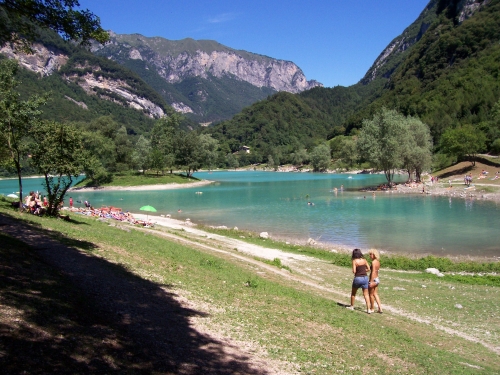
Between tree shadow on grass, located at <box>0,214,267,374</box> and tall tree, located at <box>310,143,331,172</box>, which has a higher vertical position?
tall tree, located at <box>310,143,331,172</box>

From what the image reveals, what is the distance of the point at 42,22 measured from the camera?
11750 mm

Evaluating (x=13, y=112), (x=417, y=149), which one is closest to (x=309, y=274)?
(x=13, y=112)

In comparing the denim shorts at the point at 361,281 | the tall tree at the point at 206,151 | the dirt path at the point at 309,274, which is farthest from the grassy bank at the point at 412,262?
the tall tree at the point at 206,151

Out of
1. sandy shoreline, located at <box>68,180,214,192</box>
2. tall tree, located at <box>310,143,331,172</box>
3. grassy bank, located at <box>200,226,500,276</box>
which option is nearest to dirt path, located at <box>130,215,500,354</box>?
grassy bank, located at <box>200,226,500,276</box>

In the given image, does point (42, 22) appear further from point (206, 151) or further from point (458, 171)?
point (206, 151)

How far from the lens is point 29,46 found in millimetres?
12773

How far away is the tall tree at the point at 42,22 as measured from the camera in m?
11.2

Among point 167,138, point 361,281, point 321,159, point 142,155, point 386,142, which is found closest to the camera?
point 361,281

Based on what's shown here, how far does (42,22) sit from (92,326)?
366 inches

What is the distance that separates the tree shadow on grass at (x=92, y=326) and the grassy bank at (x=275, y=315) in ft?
0.14

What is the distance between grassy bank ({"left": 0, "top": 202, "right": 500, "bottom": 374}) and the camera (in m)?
7.32

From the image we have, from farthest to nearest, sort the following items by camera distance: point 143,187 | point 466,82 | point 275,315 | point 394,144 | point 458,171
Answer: point 466,82 < point 143,187 < point 458,171 < point 394,144 < point 275,315

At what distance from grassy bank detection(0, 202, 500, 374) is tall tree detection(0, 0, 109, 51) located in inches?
253

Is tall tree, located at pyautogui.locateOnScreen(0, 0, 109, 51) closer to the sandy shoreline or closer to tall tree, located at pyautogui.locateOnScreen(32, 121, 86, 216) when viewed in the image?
tall tree, located at pyautogui.locateOnScreen(32, 121, 86, 216)
